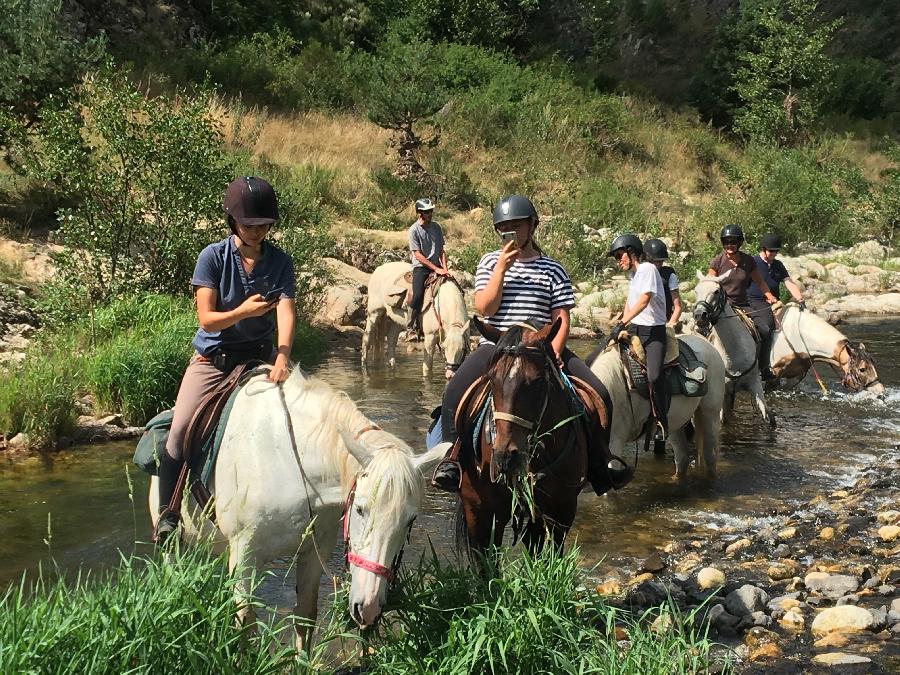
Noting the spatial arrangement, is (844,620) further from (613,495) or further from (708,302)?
(708,302)

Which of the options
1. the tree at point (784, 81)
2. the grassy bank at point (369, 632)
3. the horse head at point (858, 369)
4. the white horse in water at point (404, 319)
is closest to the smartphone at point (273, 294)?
the grassy bank at point (369, 632)

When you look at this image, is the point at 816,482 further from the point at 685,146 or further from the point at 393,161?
the point at 685,146

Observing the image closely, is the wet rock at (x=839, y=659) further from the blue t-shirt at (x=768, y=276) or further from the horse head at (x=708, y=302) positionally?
the blue t-shirt at (x=768, y=276)

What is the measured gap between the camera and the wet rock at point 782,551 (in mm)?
7117

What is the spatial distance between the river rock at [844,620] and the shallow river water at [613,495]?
1.46 m

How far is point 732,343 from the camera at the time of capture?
37.4 ft

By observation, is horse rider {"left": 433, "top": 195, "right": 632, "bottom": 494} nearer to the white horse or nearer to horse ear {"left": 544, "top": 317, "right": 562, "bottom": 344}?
horse ear {"left": 544, "top": 317, "right": 562, "bottom": 344}

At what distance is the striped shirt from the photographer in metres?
5.65

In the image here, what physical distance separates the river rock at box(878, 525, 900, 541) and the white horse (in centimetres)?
227

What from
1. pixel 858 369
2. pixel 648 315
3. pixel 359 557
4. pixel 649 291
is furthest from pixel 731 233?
pixel 359 557

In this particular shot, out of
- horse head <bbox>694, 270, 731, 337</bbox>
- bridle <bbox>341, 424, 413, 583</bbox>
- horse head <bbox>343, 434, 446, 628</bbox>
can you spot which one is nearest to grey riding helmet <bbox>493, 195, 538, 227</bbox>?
bridle <bbox>341, 424, 413, 583</bbox>

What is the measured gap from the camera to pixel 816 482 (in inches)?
379

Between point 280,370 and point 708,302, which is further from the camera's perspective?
point 708,302

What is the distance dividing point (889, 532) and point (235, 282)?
580 cm
